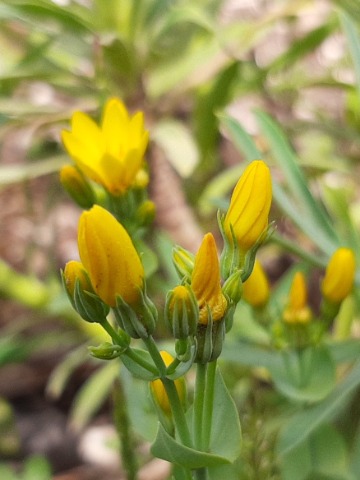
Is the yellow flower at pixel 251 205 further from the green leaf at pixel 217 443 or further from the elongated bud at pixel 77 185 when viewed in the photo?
the elongated bud at pixel 77 185

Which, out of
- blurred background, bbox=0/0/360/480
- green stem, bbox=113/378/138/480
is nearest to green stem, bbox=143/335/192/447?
green stem, bbox=113/378/138/480

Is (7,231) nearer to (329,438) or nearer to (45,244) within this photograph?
(45,244)

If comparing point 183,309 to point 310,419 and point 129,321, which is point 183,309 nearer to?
point 129,321

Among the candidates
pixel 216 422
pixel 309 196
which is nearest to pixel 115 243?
pixel 216 422

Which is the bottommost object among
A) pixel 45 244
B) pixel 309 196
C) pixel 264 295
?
pixel 264 295

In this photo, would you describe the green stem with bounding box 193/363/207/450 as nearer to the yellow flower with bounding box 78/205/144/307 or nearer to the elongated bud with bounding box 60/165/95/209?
the yellow flower with bounding box 78/205/144/307

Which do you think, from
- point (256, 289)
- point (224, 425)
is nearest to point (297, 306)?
point (256, 289)
